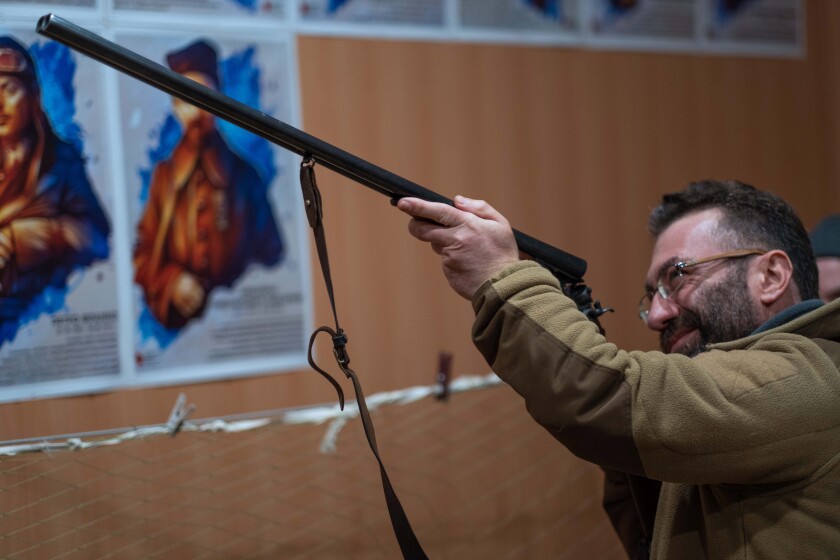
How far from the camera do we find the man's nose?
1.17 meters

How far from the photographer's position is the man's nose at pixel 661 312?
1168 millimetres

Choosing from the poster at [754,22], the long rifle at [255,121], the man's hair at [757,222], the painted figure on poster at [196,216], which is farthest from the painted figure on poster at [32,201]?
the poster at [754,22]

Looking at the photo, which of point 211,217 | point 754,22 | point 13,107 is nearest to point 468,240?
point 211,217

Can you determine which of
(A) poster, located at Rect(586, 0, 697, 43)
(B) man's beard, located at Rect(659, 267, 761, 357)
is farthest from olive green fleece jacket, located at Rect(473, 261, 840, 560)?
(A) poster, located at Rect(586, 0, 697, 43)

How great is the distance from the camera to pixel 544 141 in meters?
1.88

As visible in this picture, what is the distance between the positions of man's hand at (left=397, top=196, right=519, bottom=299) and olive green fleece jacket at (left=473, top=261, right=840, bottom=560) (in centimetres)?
2

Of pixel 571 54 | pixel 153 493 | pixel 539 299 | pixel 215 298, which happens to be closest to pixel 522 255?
pixel 539 299

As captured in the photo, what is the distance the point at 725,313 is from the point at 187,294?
89cm

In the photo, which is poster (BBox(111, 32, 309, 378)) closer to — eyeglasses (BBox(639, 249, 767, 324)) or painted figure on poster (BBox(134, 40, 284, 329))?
painted figure on poster (BBox(134, 40, 284, 329))

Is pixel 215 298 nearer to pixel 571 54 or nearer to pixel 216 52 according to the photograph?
pixel 216 52

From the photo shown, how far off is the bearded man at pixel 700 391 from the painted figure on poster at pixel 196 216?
646mm

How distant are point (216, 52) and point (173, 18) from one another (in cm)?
9

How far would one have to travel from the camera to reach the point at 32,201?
1.37 metres

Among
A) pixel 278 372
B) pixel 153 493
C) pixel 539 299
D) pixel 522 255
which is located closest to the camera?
pixel 539 299
